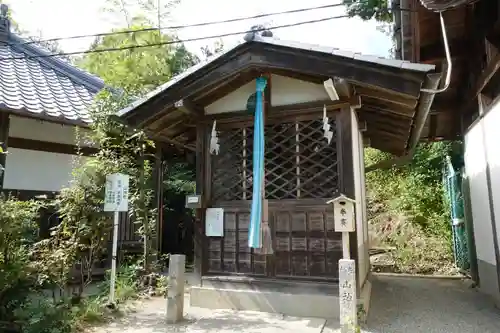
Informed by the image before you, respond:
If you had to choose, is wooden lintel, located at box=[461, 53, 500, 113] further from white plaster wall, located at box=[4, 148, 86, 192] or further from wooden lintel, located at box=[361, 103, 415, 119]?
white plaster wall, located at box=[4, 148, 86, 192]

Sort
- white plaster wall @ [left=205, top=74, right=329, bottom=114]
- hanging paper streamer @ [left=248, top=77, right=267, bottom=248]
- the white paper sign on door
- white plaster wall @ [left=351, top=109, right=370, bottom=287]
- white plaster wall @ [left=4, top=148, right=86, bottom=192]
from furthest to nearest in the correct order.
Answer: white plaster wall @ [left=4, top=148, right=86, bottom=192] → the white paper sign on door → white plaster wall @ [left=205, top=74, right=329, bottom=114] → white plaster wall @ [left=351, top=109, right=370, bottom=287] → hanging paper streamer @ [left=248, top=77, right=267, bottom=248]

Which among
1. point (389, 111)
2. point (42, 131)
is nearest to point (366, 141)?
point (389, 111)

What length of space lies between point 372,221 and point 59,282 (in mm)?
12842

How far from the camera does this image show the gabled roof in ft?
17.9

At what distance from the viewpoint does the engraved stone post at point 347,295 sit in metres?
4.73

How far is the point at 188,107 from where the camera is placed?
6980 millimetres

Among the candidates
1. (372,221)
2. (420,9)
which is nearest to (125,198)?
(420,9)

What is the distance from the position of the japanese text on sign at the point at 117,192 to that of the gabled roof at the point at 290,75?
1140 millimetres

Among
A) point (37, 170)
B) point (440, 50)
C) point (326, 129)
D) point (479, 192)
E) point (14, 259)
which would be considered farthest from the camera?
point (37, 170)

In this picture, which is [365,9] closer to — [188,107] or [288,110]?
[288,110]

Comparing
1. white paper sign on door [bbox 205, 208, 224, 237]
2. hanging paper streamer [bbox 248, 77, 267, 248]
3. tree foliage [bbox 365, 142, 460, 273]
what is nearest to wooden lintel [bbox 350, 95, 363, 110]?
hanging paper streamer [bbox 248, 77, 267, 248]

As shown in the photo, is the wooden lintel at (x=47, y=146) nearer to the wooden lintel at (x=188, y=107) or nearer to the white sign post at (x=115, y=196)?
the white sign post at (x=115, y=196)

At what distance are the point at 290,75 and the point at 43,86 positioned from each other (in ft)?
22.4

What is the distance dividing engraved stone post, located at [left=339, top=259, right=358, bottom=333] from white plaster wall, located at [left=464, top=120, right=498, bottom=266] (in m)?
4.16
